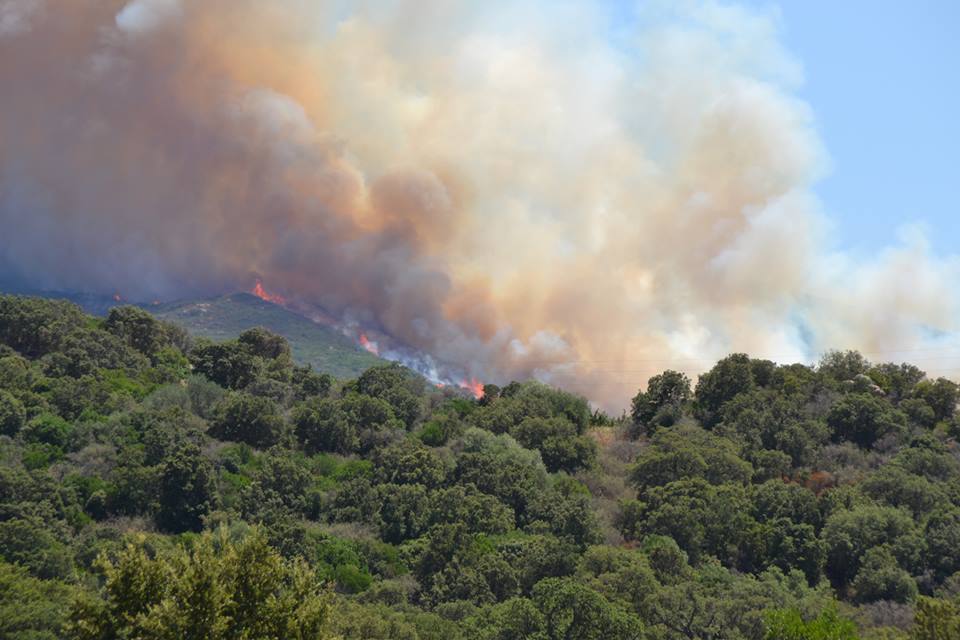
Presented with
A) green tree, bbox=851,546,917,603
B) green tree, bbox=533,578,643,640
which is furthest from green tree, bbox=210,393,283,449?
green tree, bbox=851,546,917,603

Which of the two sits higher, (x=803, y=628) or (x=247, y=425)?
(x=247, y=425)

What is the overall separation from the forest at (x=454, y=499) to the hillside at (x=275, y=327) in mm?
39740

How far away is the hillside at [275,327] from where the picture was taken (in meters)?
153

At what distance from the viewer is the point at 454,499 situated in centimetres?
7556

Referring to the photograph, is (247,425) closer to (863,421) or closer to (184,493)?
(184,493)

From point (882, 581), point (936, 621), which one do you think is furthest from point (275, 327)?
point (936, 621)

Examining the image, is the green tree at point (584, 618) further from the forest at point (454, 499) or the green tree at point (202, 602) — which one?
the green tree at point (202, 602)

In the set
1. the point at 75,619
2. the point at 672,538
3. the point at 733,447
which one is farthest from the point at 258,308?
the point at 75,619

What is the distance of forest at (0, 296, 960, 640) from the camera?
4856 cm

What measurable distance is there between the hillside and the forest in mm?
39740

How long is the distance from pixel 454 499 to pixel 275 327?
94091 millimetres

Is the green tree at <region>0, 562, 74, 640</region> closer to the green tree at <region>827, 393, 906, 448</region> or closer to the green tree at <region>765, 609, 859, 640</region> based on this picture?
the green tree at <region>765, 609, 859, 640</region>

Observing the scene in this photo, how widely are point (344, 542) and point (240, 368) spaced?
128 ft

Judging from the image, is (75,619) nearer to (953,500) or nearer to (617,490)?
(617,490)
